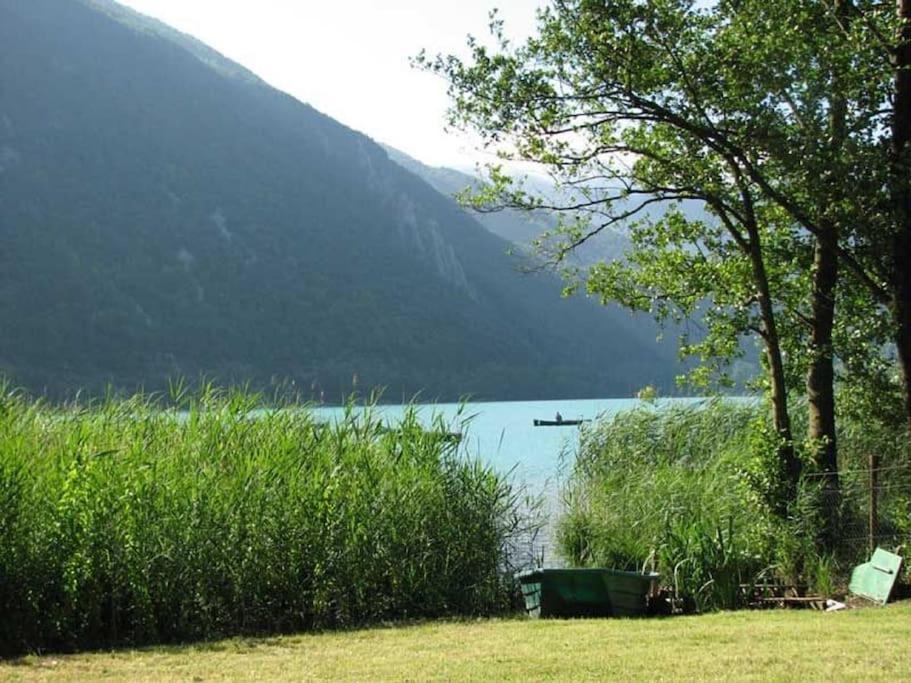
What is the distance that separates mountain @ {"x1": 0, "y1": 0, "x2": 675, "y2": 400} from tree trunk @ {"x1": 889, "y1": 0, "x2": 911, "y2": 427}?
5670 centimetres

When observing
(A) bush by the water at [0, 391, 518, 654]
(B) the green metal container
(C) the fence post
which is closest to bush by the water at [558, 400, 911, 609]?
(C) the fence post

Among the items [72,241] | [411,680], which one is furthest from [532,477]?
[72,241]

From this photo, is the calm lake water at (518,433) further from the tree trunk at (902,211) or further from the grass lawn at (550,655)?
the tree trunk at (902,211)

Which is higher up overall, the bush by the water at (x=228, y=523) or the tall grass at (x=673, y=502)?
the tall grass at (x=673, y=502)

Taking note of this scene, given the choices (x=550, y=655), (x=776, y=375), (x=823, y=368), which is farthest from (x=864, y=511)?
(x=550, y=655)

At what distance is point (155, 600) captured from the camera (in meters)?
9.16

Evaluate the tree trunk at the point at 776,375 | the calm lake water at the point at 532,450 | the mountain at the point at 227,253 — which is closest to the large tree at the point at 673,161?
the tree trunk at the point at 776,375

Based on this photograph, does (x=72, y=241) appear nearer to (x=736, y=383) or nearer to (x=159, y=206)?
(x=159, y=206)

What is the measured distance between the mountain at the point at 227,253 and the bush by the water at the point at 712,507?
170 feet

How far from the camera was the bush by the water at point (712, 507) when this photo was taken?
1131 cm

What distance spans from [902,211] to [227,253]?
83115 mm

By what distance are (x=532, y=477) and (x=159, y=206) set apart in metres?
70.1

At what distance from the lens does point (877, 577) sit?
10539 millimetres

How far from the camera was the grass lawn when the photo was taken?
685cm
